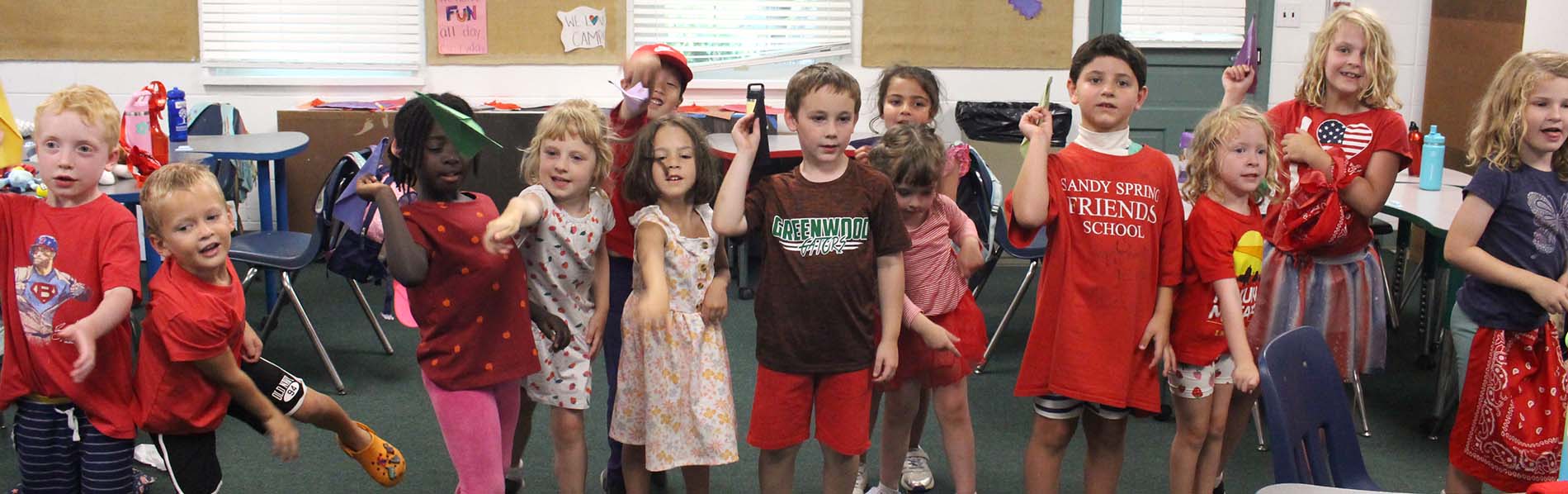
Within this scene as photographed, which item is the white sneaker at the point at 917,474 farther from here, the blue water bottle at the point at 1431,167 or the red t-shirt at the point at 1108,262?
the blue water bottle at the point at 1431,167

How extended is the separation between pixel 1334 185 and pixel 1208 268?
0.58 meters

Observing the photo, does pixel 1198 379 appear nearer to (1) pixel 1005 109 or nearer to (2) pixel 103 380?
(2) pixel 103 380

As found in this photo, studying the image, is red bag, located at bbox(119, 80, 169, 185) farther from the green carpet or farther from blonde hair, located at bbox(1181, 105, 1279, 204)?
blonde hair, located at bbox(1181, 105, 1279, 204)

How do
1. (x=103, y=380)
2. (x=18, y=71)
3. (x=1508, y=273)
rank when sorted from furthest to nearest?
(x=18, y=71)
(x=1508, y=273)
(x=103, y=380)

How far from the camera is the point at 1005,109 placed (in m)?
6.13

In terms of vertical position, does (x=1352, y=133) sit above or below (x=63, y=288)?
above

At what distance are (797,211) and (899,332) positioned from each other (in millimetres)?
409

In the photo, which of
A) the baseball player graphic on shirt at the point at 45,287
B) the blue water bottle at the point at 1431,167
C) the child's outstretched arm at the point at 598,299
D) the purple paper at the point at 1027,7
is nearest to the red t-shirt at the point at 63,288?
the baseball player graphic on shirt at the point at 45,287

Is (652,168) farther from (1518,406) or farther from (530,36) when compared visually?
(530,36)

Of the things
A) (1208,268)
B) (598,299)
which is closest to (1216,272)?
(1208,268)

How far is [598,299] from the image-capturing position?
2.61 meters

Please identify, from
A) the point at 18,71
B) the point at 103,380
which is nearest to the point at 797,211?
the point at 103,380

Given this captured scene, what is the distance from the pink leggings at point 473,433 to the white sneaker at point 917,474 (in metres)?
1.05

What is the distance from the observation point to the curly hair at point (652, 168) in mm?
2500
